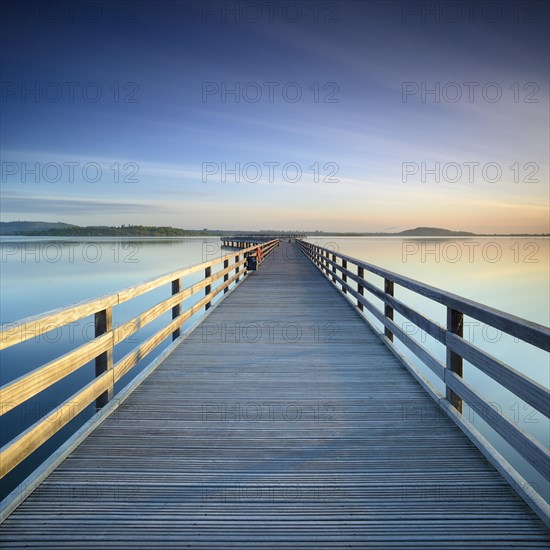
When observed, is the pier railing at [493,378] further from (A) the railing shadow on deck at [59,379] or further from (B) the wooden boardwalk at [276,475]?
(A) the railing shadow on deck at [59,379]

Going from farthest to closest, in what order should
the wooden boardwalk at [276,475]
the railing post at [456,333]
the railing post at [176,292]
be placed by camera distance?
the railing post at [176,292] < the railing post at [456,333] < the wooden boardwalk at [276,475]

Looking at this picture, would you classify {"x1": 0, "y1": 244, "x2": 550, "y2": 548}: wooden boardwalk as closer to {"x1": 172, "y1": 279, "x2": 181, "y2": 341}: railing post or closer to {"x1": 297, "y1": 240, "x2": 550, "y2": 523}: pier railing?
{"x1": 297, "y1": 240, "x2": 550, "y2": 523}: pier railing

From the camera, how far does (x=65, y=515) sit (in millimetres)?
1898

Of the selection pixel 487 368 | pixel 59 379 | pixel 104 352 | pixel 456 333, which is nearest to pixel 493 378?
pixel 487 368

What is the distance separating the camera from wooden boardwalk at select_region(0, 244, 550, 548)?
1786 millimetres

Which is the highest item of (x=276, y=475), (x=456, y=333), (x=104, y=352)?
(x=456, y=333)

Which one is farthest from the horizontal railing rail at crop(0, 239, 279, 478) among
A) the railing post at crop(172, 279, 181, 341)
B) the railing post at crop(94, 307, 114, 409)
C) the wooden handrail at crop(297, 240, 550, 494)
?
the wooden handrail at crop(297, 240, 550, 494)

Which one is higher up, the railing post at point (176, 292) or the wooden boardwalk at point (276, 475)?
the railing post at point (176, 292)

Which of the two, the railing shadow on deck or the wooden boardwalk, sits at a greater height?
the railing shadow on deck

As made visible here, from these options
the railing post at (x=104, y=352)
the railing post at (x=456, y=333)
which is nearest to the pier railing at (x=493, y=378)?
the railing post at (x=456, y=333)

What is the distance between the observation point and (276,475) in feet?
7.38

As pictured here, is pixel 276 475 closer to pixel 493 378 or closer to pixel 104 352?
pixel 493 378

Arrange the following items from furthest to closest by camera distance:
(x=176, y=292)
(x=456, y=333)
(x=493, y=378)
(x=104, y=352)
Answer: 1. (x=176, y=292)
2. (x=104, y=352)
3. (x=456, y=333)
4. (x=493, y=378)

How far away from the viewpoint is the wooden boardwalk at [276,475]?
179 centimetres
